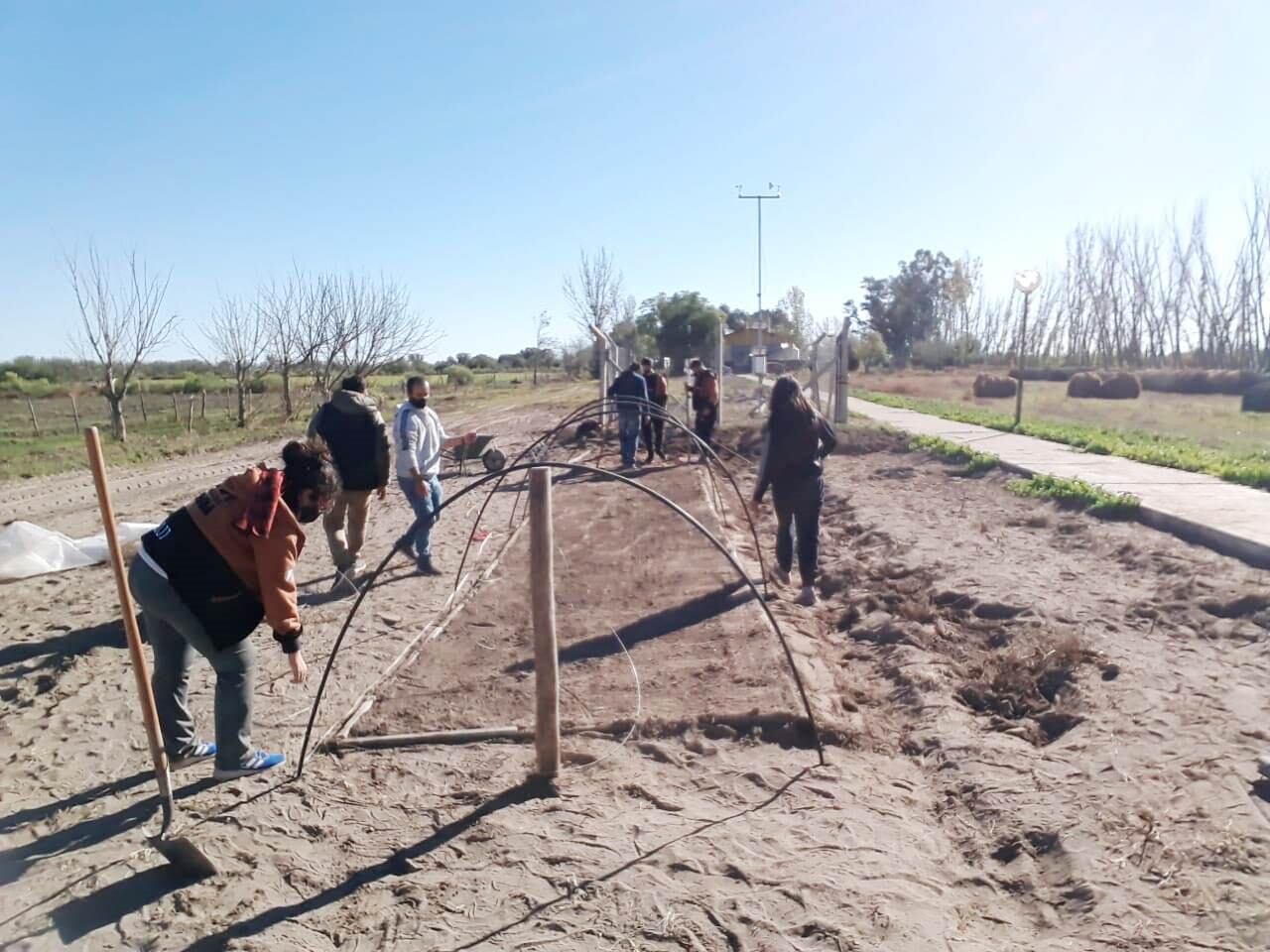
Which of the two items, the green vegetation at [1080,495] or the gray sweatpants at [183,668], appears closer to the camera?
the gray sweatpants at [183,668]

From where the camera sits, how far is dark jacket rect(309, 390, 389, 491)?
22.4 ft

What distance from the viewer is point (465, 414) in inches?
1272

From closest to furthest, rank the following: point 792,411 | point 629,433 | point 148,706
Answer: point 148,706
point 792,411
point 629,433

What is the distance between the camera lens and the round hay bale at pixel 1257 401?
80.4ft

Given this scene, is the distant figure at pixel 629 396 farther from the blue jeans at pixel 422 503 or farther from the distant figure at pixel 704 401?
the blue jeans at pixel 422 503

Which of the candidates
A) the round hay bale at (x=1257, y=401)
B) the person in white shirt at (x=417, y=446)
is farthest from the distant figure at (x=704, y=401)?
the round hay bale at (x=1257, y=401)

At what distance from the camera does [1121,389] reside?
31.8m

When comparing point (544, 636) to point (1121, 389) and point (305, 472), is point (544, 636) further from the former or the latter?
point (1121, 389)

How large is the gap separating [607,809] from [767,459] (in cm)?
336

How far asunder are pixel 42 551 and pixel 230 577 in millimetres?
5768

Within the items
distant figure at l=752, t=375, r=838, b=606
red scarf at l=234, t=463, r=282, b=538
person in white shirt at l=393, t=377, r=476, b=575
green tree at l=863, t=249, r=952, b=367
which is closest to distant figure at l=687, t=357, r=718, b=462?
person in white shirt at l=393, t=377, r=476, b=575

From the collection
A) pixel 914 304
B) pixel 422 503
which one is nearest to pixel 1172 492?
pixel 422 503

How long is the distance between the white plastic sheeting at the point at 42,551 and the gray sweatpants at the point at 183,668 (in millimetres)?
4652

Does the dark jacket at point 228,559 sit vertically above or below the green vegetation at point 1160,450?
above
